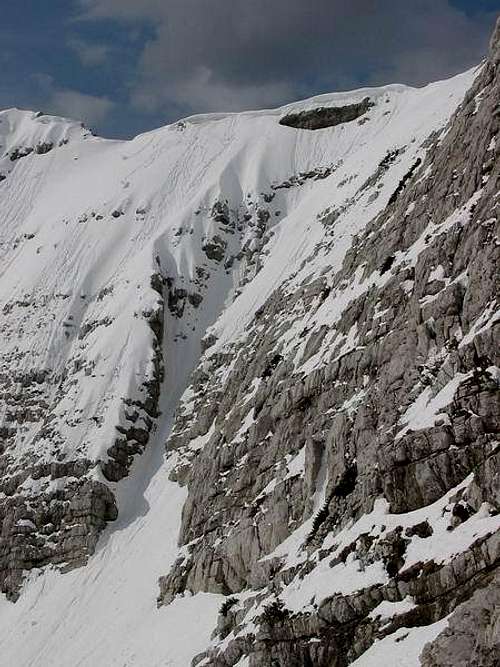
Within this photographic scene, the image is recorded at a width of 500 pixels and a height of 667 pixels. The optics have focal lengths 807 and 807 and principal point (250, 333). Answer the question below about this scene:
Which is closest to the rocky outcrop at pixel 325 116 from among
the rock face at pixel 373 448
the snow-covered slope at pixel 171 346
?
the snow-covered slope at pixel 171 346

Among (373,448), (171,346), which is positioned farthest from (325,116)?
Result: (373,448)

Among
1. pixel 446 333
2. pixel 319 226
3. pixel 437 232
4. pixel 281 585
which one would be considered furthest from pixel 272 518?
pixel 319 226

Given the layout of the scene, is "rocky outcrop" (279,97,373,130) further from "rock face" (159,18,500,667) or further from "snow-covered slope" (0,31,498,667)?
"rock face" (159,18,500,667)

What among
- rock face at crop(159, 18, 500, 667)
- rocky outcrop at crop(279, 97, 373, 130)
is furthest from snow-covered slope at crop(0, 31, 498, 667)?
rocky outcrop at crop(279, 97, 373, 130)

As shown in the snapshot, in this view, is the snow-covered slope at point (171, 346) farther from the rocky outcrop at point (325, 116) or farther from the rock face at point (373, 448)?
the rocky outcrop at point (325, 116)

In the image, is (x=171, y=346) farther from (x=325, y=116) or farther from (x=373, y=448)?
(x=325, y=116)

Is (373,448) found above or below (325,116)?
below

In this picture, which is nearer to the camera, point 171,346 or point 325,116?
point 171,346

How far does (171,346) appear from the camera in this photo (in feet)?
244

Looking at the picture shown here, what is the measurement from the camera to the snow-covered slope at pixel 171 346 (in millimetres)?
40969

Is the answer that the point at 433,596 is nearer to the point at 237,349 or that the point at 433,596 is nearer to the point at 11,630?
the point at 11,630

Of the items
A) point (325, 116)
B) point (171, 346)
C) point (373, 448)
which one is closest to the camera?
point (373, 448)

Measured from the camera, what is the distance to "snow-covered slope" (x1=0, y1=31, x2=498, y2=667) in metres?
41.0

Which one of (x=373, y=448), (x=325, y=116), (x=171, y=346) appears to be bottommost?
(x=373, y=448)
